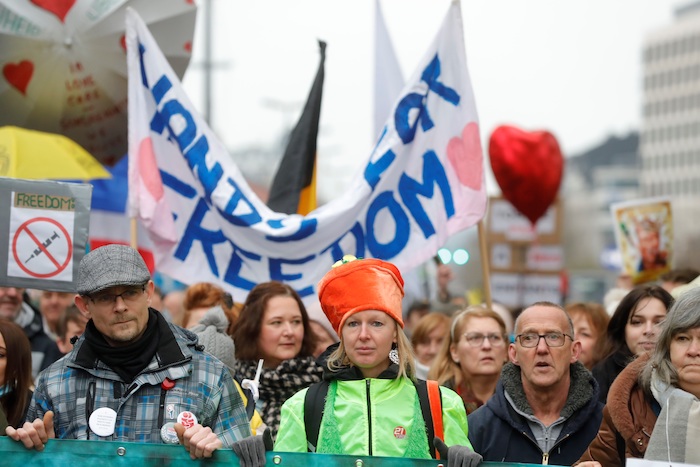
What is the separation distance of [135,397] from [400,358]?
910mm

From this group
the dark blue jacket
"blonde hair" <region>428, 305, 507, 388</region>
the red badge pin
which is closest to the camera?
the red badge pin

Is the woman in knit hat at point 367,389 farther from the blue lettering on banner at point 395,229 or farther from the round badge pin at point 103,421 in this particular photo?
the blue lettering on banner at point 395,229

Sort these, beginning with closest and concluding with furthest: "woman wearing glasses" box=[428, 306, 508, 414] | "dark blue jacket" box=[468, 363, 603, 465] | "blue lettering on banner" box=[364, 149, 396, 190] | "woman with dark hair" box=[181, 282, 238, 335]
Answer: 1. "dark blue jacket" box=[468, 363, 603, 465]
2. "woman wearing glasses" box=[428, 306, 508, 414]
3. "woman with dark hair" box=[181, 282, 238, 335]
4. "blue lettering on banner" box=[364, 149, 396, 190]

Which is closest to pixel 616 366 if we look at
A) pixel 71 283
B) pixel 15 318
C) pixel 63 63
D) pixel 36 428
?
pixel 71 283

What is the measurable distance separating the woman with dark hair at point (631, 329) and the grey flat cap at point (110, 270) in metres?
2.56

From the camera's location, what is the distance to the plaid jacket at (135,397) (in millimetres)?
4367

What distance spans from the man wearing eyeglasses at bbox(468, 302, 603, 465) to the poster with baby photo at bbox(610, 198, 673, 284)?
15.8 ft

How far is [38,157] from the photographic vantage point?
8.30 meters

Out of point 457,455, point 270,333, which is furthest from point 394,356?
point 270,333

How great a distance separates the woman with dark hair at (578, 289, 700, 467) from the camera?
13.3 ft

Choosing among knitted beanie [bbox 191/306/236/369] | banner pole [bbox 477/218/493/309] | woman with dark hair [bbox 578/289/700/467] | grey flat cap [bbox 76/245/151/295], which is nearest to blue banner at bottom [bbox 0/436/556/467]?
grey flat cap [bbox 76/245/151/295]

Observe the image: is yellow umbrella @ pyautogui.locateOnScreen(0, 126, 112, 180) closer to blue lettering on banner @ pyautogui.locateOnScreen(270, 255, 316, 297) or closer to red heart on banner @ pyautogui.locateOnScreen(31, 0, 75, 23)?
red heart on banner @ pyautogui.locateOnScreen(31, 0, 75, 23)

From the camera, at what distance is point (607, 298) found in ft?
29.8

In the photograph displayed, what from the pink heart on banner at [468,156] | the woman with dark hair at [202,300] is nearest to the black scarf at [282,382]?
the woman with dark hair at [202,300]
